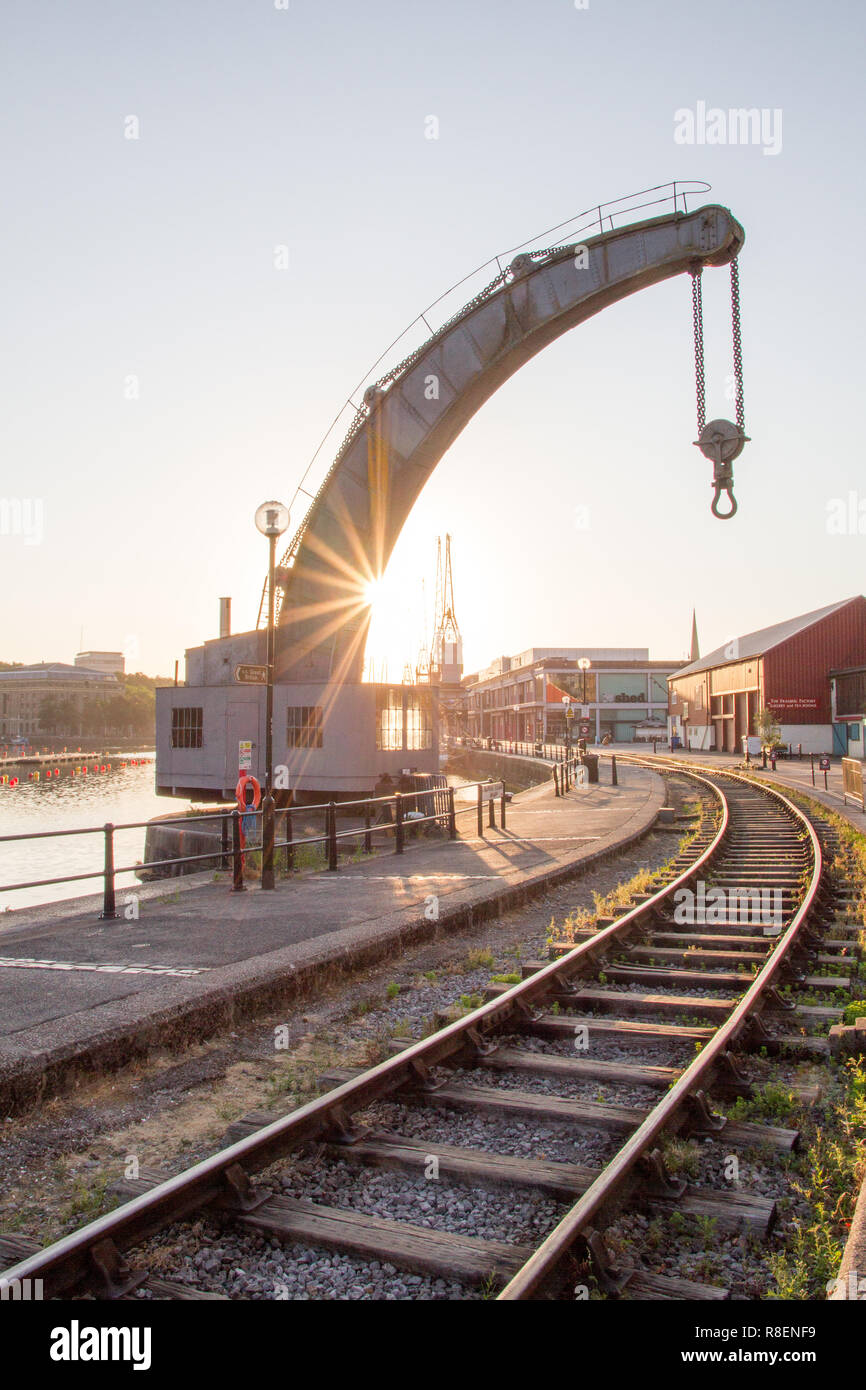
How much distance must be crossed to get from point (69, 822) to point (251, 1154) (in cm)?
4511

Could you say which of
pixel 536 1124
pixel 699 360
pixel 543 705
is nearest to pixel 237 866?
pixel 536 1124

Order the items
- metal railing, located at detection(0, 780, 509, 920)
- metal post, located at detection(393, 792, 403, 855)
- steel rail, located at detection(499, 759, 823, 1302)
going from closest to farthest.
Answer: steel rail, located at detection(499, 759, 823, 1302), metal railing, located at detection(0, 780, 509, 920), metal post, located at detection(393, 792, 403, 855)

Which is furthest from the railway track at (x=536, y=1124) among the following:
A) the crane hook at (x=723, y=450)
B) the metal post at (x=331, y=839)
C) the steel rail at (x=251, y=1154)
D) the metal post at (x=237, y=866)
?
the crane hook at (x=723, y=450)

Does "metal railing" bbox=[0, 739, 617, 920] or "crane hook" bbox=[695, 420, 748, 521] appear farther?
"crane hook" bbox=[695, 420, 748, 521]

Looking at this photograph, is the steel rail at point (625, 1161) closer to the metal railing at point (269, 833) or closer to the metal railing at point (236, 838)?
the metal railing at point (269, 833)

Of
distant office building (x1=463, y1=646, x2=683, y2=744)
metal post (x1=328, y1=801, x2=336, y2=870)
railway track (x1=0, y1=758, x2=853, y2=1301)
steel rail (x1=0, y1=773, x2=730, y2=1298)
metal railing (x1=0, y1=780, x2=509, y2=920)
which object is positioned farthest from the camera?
distant office building (x1=463, y1=646, x2=683, y2=744)

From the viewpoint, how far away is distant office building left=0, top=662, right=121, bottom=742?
153 metres

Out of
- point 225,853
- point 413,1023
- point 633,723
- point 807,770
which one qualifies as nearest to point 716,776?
point 807,770

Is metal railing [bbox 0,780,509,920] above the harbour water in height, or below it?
above

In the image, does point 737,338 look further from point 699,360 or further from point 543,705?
point 543,705

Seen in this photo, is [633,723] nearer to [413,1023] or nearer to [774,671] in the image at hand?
[774,671]

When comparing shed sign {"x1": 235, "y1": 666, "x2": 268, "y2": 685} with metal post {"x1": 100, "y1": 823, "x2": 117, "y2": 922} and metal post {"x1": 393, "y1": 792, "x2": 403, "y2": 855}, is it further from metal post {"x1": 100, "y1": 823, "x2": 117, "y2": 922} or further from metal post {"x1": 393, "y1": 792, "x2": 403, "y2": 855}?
metal post {"x1": 393, "y1": 792, "x2": 403, "y2": 855}

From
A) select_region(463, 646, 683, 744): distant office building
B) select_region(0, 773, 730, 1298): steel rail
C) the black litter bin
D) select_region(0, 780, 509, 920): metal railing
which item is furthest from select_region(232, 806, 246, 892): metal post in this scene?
select_region(463, 646, 683, 744): distant office building

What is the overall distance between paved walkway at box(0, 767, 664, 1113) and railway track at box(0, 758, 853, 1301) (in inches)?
60.2
